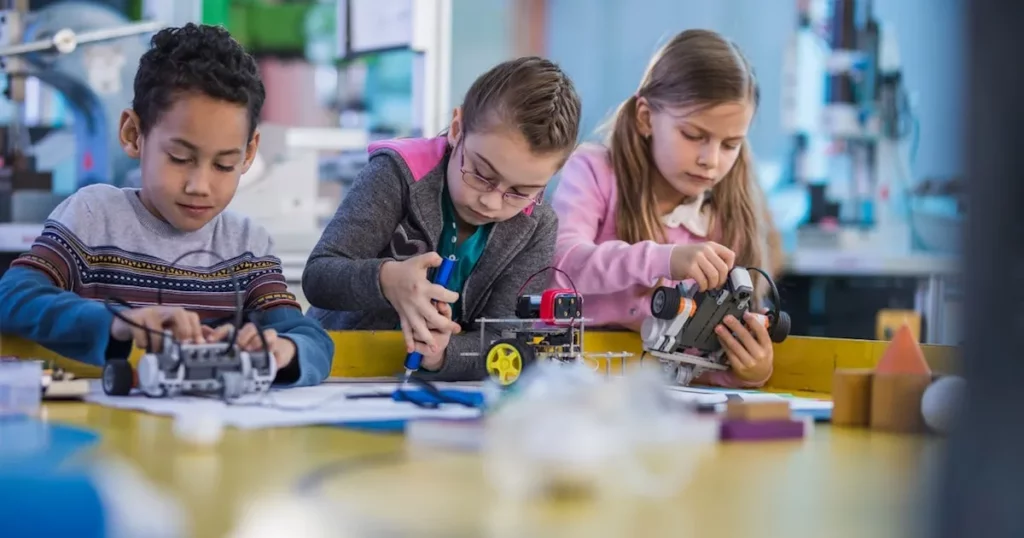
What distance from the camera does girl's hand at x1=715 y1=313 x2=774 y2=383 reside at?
155 centimetres

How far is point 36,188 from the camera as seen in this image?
260 centimetres

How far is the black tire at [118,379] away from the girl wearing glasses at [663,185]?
2.84ft

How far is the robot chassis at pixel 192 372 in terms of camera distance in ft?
3.57

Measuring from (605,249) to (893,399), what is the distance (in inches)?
33.1

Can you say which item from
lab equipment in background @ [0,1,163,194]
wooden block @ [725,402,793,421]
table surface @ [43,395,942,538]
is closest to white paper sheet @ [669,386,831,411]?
wooden block @ [725,402,793,421]

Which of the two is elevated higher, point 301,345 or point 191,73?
point 191,73

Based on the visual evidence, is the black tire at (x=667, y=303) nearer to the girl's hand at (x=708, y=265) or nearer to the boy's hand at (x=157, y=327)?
the girl's hand at (x=708, y=265)

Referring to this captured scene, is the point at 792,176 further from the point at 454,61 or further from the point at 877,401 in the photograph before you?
the point at 877,401

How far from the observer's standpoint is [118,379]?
1.12m

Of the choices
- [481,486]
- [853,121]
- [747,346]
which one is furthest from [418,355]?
[853,121]

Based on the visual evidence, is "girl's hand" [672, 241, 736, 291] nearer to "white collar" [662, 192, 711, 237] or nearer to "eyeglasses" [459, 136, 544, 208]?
"eyeglasses" [459, 136, 544, 208]

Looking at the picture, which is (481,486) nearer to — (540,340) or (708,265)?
(540,340)

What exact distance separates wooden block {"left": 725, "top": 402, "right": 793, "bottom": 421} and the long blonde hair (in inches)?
38.6

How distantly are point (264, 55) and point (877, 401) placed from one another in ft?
8.59
